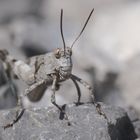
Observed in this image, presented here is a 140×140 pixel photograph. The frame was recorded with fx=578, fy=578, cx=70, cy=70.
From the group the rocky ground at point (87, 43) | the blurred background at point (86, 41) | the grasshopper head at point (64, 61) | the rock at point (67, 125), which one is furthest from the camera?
the blurred background at point (86, 41)

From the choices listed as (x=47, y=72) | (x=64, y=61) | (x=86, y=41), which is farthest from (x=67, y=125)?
(x=86, y=41)

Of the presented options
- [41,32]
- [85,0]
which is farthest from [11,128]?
[85,0]

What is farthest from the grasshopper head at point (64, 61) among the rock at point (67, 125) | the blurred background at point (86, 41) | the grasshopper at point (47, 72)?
the blurred background at point (86, 41)

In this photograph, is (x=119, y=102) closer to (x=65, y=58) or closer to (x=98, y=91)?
(x=98, y=91)

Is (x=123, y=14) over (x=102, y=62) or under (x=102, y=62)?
over

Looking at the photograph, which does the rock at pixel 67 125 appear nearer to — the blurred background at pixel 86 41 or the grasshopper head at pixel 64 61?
the grasshopper head at pixel 64 61

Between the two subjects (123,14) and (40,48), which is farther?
(123,14)

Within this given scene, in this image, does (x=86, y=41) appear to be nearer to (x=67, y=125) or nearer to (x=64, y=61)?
(x=64, y=61)

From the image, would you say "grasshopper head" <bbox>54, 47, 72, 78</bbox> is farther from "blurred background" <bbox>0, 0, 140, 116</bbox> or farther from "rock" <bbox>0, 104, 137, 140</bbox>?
"blurred background" <bbox>0, 0, 140, 116</bbox>
